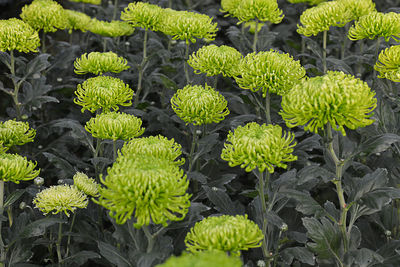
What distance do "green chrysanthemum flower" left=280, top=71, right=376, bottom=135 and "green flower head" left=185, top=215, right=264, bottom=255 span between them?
531 millimetres

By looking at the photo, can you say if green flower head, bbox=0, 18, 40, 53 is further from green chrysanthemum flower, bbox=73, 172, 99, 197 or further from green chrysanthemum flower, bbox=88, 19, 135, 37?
green chrysanthemum flower, bbox=73, 172, 99, 197

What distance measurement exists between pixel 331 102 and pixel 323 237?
29.3 inches

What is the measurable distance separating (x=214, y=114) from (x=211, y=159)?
1.61 feet

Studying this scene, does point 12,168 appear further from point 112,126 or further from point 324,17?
point 324,17

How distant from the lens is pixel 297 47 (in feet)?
13.7

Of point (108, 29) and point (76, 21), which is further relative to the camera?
point (76, 21)

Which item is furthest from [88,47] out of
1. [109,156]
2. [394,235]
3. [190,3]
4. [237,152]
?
[394,235]

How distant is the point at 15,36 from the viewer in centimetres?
295

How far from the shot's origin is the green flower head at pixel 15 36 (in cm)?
291

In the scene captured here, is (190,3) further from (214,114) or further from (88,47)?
(214,114)

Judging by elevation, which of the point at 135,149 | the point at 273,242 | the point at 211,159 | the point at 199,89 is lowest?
the point at 273,242

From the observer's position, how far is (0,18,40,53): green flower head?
9.53ft

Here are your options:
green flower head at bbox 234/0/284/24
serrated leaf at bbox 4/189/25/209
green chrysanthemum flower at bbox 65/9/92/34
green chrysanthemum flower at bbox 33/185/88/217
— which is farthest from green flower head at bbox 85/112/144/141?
green chrysanthemum flower at bbox 65/9/92/34

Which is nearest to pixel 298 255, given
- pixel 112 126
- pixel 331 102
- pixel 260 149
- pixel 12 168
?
pixel 260 149
